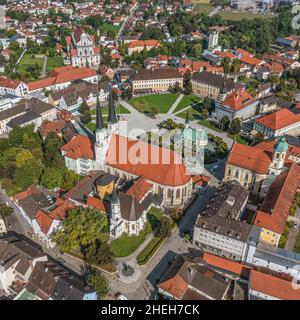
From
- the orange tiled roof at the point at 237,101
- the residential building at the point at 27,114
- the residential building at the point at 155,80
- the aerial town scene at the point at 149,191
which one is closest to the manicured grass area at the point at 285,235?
the aerial town scene at the point at 149,191

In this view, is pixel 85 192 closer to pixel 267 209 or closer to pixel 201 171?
pixel 201 171

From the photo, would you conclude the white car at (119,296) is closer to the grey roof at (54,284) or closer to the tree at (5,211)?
the grey roof at (54,284)

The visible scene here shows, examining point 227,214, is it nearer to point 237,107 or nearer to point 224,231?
point 224,231

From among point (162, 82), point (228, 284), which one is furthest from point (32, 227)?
point (162, 82)

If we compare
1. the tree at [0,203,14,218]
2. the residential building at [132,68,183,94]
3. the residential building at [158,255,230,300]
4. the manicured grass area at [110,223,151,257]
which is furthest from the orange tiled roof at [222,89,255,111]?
the tree at [0,203,14,218]

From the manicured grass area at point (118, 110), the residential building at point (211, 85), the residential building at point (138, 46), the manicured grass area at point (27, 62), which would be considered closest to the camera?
the manicured grass area at point (118, 110)

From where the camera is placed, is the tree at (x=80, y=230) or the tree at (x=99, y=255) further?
the tree at (x=80, y=230)

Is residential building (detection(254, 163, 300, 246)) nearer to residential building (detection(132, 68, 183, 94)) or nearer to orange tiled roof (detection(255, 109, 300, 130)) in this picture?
orange tiled roof (detection(255, 109, 300, 130))
